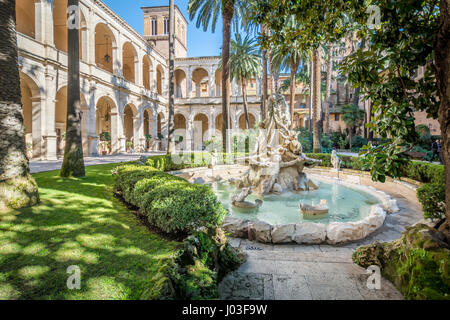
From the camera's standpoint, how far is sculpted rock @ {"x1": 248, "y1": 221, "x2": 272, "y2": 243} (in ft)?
15.2

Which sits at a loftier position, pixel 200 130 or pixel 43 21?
pixel 43 21

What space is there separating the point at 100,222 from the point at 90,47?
838 inches

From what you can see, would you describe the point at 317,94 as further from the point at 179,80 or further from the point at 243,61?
the point at 179,80

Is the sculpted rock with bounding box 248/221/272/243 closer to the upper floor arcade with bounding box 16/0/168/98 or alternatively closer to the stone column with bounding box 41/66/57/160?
the stone column with bounding box 41/66/57/160

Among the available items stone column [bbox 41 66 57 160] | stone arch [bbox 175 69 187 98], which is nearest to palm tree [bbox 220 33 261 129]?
stone arch [bbox 175 69 187 98]

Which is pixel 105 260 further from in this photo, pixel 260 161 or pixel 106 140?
Answer: pixel 106 140

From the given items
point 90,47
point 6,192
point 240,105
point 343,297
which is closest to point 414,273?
point 343,297

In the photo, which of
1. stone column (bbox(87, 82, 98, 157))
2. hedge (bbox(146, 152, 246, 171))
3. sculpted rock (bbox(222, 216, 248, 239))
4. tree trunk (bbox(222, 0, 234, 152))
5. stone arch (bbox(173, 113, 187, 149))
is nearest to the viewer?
sculpted rock (bbox(222, 216, 248, 239))

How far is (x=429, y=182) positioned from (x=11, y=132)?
1257 cm

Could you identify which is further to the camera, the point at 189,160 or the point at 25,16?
the point at 25,16

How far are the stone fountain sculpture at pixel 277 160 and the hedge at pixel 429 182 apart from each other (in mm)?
2412

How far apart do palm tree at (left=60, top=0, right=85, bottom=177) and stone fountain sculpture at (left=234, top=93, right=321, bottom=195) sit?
6.52 meters

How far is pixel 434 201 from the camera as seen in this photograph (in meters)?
4.73

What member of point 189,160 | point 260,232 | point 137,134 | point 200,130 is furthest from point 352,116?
point 260,232
